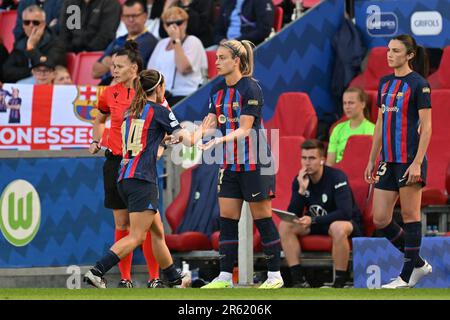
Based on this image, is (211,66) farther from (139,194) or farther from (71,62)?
(139,194)

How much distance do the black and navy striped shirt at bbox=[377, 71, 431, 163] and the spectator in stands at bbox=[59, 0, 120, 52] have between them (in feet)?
21.8

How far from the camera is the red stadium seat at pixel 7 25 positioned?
18158 millimetres

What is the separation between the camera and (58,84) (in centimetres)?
1539

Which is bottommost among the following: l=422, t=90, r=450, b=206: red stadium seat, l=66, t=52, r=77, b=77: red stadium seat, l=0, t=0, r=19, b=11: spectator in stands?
l=422, t=90, r=450, b=206: red stadium seat

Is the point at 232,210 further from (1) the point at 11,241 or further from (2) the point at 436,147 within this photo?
(2) the point at 436,147

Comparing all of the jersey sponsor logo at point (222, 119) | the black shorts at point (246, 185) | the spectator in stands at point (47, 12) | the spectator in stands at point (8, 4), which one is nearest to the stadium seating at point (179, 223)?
the black shorts at point (246, 185)

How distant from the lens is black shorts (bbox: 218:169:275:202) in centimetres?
1049

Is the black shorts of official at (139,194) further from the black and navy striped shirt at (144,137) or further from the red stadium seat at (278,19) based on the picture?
the red stadium seat at (278,19)

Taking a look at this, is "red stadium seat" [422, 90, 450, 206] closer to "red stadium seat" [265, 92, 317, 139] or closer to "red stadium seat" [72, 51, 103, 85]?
"red stadium seat" [265, 92, 317, 139]

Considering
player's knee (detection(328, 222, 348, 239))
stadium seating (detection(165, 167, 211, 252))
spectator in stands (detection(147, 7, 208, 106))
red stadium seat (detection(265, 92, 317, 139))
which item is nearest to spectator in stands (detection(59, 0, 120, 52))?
spectator in stands (detection(147, 7, 208, 106))

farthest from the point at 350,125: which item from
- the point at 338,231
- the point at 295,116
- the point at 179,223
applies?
the point at 179,223

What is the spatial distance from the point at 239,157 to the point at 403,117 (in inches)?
50.3
